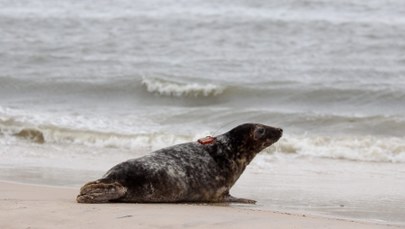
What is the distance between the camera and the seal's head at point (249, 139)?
713cm

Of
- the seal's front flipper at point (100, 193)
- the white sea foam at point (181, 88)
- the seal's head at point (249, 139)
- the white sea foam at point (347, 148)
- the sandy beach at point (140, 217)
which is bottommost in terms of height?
the sandy beach at point (140, 217)

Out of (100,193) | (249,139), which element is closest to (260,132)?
(249,139)

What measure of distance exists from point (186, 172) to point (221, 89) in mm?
7865

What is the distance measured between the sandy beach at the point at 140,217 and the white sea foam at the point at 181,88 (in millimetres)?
8093

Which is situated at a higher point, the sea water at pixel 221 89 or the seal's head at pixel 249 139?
the sea water at pixel 221 89

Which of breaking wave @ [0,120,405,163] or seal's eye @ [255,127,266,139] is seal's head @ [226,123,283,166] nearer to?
seal's eye @ [255,127,266,139]

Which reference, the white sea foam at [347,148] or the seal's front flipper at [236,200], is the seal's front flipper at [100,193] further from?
the white sea foam at [347,148]

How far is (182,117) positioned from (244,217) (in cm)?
665

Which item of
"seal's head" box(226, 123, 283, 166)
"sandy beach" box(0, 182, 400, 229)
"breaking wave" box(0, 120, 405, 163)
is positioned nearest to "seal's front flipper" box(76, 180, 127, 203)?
"sandy beach" box(0, 182, 400, 229)

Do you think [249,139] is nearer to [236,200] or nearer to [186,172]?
[236,200]

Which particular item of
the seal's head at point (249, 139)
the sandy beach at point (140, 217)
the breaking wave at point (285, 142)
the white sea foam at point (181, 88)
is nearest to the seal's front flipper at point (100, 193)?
the sandy beach at point (140, 217)

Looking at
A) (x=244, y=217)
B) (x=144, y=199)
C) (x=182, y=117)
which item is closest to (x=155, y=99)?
(x=182, y=117)

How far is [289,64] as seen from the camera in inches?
655

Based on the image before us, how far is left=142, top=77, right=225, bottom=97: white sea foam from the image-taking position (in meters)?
14.4
